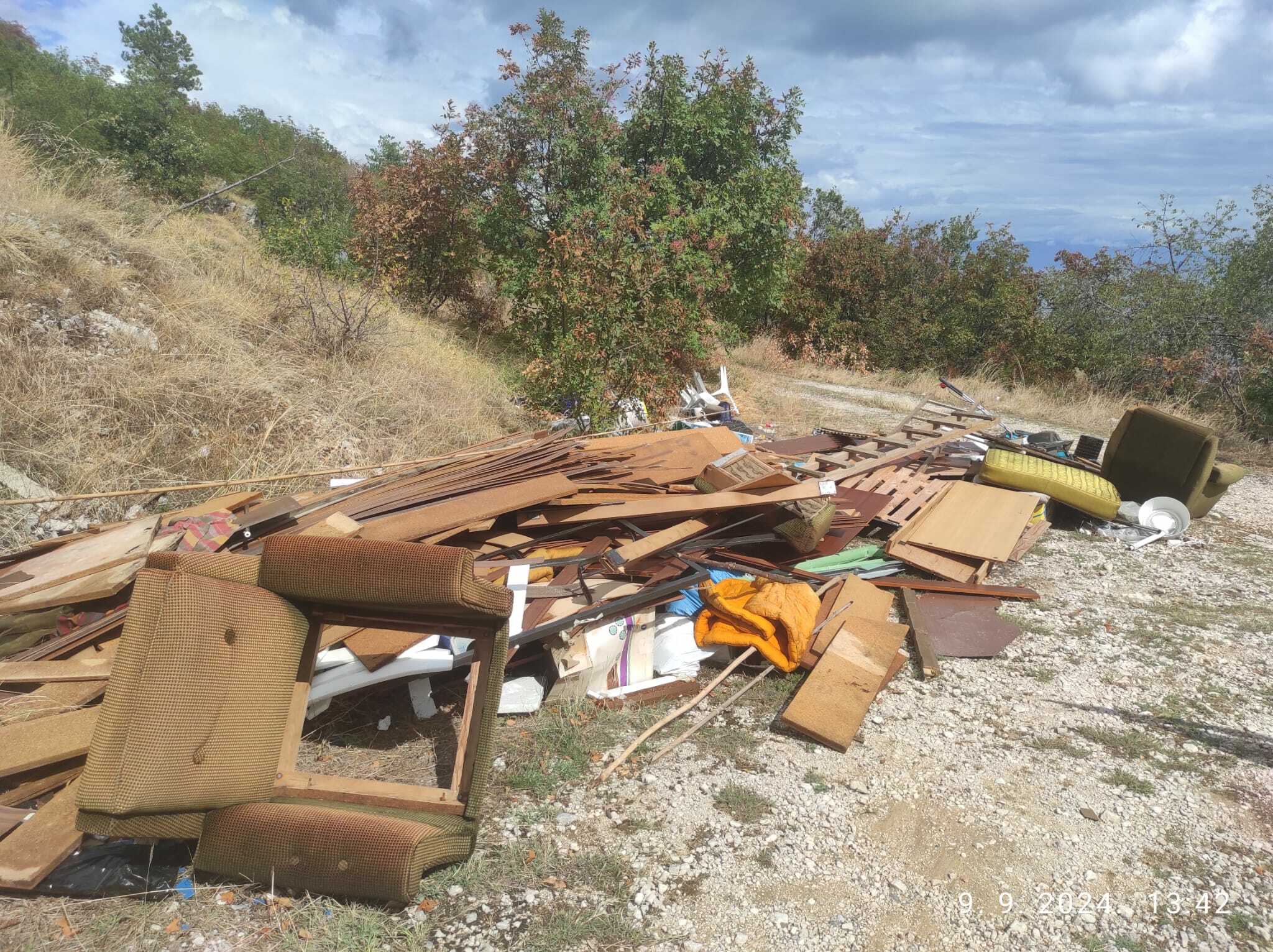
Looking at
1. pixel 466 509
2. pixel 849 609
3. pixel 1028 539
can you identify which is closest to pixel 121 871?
pixel 466 509

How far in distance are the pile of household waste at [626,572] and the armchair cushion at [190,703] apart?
58cm

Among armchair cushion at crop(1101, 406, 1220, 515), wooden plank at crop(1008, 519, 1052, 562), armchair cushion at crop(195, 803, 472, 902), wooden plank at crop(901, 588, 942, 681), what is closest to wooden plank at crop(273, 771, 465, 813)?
armchair cushion at crop(195, 803, 472, 902)

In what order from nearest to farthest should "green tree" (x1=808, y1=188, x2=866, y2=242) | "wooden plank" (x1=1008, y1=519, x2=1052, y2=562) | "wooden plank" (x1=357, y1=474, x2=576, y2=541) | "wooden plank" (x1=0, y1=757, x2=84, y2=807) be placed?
"wooden plank" (x1=0, y1=757, x2=84, y2=807)
"wooden plank" (x1=357, y1=474, x2=576, y2=541)
"wooden plank" (x1=1008, y1=519, x2=1052, y2=562)
"green tree" (x1=808, y1=188, x2=866, y2=242)

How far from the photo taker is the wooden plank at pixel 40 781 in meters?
2.43

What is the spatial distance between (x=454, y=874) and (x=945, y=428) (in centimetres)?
720

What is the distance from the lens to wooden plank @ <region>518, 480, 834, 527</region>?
4.26 m

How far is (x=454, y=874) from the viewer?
2369 millimetres

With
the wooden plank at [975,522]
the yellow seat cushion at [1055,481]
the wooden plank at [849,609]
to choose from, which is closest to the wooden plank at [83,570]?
the wooden plank at [849,609]

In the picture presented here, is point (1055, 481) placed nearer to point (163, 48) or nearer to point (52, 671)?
point (52, 671)

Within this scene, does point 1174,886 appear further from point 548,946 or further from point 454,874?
point 454,874

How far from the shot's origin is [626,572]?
3953mm

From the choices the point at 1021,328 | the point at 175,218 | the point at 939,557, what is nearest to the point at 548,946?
the point at 939,557

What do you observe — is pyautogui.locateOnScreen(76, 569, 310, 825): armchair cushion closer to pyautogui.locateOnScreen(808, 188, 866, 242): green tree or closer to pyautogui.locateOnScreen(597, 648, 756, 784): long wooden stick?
pyautogui.locateOnScreen(597, 648, 756, 784): long wooden stick
